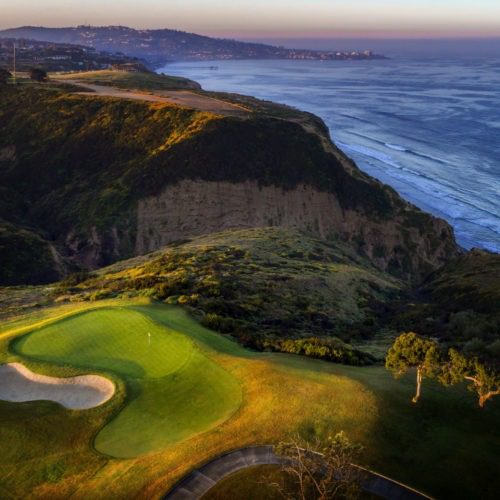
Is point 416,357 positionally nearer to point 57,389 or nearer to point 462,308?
point 57,389

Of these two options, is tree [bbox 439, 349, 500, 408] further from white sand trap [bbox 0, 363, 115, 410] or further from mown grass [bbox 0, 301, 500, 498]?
white sand trap [bbox 0, 363, 115, 410]

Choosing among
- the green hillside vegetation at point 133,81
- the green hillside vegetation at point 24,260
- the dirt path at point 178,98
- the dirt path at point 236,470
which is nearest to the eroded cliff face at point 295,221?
the green hillside vegetation at point 24,260

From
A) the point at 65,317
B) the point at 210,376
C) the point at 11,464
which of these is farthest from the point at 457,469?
the point at 65,317

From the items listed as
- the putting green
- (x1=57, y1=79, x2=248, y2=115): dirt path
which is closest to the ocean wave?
(x1=57, y1=79, x2=248, y2=115): dirt path

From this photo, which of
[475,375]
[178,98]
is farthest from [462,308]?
[178,98]

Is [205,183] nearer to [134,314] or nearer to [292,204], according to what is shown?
[292,204]
